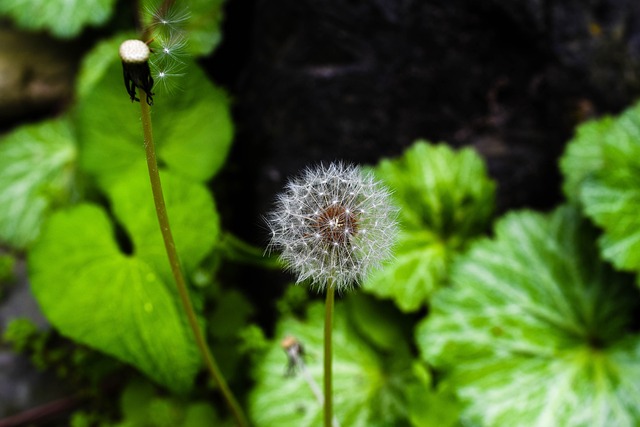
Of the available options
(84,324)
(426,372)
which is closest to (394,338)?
(426,372)

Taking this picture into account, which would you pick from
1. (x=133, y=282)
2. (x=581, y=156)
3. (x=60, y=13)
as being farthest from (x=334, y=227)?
(x=60, y=13)

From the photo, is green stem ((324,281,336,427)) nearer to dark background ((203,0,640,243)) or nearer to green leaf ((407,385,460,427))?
green leaf ((407,385,460,427))

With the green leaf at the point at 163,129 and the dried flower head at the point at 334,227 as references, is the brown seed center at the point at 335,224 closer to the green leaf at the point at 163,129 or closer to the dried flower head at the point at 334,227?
the dried flower head at the point at 334,227

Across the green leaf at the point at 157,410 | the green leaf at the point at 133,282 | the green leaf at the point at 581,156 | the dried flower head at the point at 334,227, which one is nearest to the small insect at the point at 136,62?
the dried flower head at the point at 334,227

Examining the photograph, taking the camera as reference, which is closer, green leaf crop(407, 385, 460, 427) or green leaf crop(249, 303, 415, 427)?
green leaf crop(407, 385, 460, 427)

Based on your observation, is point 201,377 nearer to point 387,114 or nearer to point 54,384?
point 54,384

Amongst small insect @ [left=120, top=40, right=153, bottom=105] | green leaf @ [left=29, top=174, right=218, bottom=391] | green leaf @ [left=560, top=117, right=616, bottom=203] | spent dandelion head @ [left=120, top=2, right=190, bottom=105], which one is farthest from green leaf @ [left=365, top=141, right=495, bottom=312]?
small insect @ [left=120, top=40, right=153, bottom=105]
